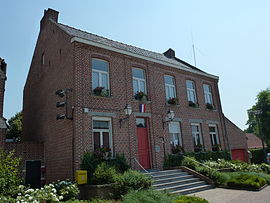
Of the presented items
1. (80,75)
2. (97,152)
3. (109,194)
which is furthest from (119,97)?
(109,194)

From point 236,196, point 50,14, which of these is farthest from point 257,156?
point 50,14

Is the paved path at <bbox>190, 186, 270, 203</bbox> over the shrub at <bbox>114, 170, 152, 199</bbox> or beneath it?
beneath

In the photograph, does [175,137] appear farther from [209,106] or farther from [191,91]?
[209,106]

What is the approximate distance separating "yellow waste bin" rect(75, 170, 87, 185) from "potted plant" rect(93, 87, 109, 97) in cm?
382

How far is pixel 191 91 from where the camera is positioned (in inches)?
653

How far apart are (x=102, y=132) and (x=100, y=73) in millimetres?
3051

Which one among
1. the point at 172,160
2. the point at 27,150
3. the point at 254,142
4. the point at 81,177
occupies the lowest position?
the point at 81,177

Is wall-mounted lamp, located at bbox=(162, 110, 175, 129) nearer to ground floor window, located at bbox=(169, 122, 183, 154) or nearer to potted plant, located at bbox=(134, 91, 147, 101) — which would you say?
ground floor window, located at bbox=(169, 122, 183, 154)

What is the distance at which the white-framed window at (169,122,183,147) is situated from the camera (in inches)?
552

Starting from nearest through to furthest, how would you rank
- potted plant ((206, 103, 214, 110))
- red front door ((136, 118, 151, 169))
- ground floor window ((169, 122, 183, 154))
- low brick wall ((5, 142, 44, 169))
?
low brick wall ((5, 142, 44, 169)) → red front door ((136, 118, 151, 169)) → ground floor window ((169, 122, 183, 154)) → potted plant ((206, 103, 214, 110))

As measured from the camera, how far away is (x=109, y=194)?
8.61 m

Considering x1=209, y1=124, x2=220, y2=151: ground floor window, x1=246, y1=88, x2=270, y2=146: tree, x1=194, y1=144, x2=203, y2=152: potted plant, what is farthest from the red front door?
x1=246, y1=88, x2=270, y2=146: tree

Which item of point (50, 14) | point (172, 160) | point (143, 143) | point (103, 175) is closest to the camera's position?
point (103, 175)

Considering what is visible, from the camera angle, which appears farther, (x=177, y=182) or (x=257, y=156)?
(x=257, y=156)
